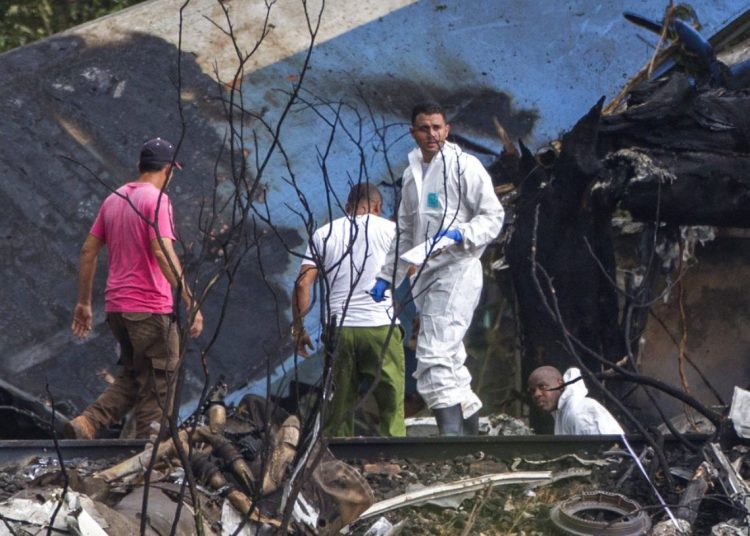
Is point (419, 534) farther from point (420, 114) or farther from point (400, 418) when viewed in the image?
point (420, 114)

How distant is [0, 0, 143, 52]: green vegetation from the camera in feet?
43.2

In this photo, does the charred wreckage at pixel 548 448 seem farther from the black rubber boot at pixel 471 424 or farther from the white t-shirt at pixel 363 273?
the white t-shirt at pixel 363 273

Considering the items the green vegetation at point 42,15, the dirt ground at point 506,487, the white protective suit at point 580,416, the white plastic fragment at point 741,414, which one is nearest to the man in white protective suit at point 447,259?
the white protective suit at point 580,416

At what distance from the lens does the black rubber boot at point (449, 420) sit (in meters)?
7.06

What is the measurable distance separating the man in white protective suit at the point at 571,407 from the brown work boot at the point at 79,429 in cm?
220

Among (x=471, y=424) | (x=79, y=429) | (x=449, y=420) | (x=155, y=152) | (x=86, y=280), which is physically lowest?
(x=471, y=424)

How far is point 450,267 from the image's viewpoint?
7152 millimetres

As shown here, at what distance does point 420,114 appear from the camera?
285 inches

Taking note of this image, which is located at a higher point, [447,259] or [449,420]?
[447,259]

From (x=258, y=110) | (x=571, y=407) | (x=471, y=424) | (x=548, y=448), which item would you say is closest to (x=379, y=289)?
(x=471, y=424)

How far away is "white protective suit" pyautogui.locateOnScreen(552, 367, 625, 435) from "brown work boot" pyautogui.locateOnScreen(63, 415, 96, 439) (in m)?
2.27

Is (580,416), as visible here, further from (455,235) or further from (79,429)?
(79,429)

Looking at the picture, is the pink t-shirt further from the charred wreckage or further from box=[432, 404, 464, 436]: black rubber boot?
box=[432, 404, 464, 436]: black rubber boot

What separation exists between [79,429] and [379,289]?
158 cm
